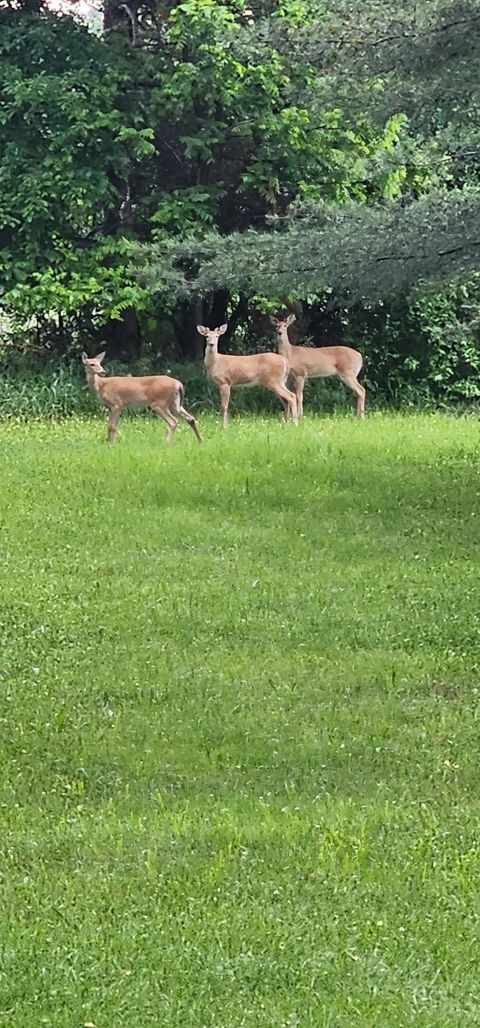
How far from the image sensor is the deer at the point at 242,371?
15.6 metres

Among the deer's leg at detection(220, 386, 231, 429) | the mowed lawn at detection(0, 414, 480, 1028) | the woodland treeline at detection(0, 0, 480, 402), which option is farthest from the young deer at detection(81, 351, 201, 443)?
the mowed lawn at detection(0, 414, 480, 1028)

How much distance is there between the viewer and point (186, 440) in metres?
13.8

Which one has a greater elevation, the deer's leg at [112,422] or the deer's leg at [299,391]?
the deer's leg at [112,422]

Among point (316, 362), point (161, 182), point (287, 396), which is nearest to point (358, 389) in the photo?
point (316, 362)

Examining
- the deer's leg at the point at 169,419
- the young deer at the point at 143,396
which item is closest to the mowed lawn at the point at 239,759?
the deer's leg at the point at 169,419

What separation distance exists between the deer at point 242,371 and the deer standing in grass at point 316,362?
636 millimetres

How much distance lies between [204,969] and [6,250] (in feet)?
49.7

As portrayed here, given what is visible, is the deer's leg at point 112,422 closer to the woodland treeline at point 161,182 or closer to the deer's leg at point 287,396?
the woodland treeline at point 161,182

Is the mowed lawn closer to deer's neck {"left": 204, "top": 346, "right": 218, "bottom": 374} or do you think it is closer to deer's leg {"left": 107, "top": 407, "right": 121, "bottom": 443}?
deer's leg {"left": 107, "top": 407, "right": 121, "bottom": 443}

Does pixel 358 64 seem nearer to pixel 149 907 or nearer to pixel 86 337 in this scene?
pixel 149 907

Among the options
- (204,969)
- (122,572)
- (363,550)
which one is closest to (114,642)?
(122,572)

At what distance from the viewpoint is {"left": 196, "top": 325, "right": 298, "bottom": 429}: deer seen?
15.6 m

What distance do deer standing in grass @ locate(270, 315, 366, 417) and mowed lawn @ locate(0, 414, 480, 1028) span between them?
6.70 meters

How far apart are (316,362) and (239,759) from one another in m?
12.3
